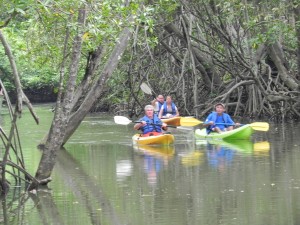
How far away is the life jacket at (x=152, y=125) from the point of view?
61.0 feet

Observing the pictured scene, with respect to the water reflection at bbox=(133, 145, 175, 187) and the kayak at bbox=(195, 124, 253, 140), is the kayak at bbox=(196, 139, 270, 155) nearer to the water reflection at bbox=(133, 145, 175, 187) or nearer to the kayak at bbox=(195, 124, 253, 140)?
the kayak at bbox=(195, 124, 253, 140)

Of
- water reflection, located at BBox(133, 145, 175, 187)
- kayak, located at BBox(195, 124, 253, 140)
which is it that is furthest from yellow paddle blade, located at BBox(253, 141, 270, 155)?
water reflection, located at BBox(133, 145, 175, 187)

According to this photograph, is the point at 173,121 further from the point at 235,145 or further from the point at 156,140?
the point at 235,145

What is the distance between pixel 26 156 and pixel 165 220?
7420 mm

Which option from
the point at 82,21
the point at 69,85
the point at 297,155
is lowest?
the point at 297,155

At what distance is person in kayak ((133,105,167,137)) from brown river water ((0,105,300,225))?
49cm

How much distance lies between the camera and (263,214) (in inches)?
361

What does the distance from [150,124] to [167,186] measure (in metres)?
7.07

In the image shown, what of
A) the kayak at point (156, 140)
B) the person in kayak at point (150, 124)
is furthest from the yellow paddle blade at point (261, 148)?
the person in kayak at point (150, 124)

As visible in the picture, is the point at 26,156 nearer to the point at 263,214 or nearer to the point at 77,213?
the point at 77,213

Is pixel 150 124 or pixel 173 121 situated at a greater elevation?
pixel 150 124

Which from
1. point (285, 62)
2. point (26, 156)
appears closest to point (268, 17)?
point (285, 62)

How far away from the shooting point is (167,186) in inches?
458

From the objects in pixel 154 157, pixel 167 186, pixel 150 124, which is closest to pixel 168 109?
pixel 150 124
